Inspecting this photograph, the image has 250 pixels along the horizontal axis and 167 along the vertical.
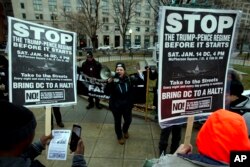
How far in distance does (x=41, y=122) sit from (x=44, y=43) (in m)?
3.60

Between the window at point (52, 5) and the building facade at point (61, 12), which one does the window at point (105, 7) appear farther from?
the window at point (52, 5)

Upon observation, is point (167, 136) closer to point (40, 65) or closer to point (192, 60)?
point (192, 60)

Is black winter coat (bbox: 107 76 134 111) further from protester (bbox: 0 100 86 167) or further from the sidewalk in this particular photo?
protester (bbox: 0 100 86 167)

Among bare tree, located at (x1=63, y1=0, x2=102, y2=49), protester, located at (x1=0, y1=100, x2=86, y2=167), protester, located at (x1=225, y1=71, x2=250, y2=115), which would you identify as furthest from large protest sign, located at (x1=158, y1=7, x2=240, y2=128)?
bare tree, located at (x1=63, y1=0, x2=102, y2=49)

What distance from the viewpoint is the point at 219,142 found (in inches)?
53.7

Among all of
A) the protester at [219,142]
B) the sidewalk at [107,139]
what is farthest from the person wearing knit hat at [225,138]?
the sidewalk at [107,139]

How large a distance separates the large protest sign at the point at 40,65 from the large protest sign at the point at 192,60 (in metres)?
1.51

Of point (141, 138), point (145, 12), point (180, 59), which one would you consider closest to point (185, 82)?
point (180, 59)

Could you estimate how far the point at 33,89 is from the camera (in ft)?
9.69

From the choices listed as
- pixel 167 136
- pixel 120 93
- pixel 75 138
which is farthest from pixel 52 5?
pixel 75 138

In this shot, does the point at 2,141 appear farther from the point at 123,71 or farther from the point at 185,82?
the point at 123,71

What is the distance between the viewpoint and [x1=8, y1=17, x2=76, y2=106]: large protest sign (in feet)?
9.22

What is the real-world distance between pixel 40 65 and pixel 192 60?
2008 mm

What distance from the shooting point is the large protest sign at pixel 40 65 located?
2811 mm
